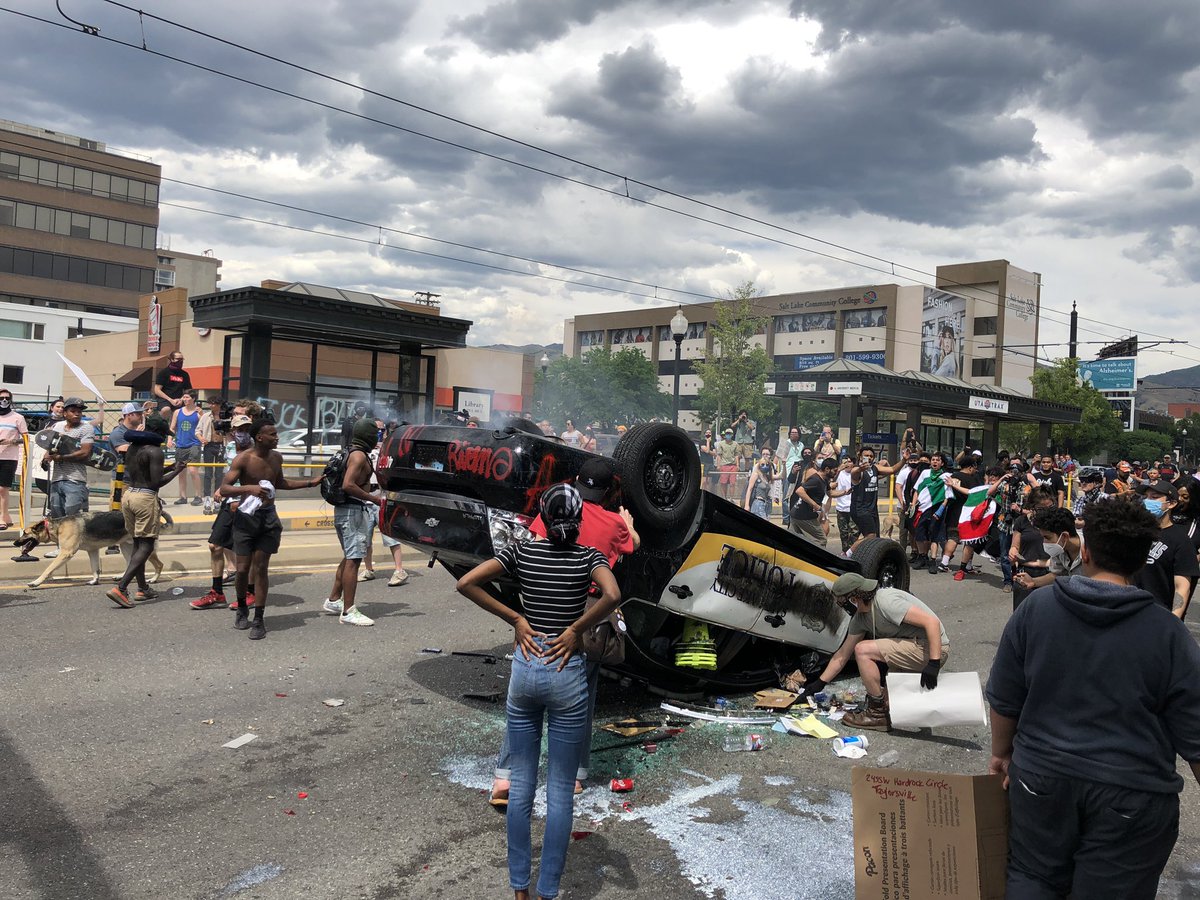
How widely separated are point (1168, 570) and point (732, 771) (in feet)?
11.7

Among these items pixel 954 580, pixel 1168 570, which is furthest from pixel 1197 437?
pixel 1168 570

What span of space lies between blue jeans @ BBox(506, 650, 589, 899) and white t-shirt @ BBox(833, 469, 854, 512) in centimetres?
1021

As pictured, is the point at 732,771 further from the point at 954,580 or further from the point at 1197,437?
the point at 1197,437

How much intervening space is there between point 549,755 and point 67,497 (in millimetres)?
8462

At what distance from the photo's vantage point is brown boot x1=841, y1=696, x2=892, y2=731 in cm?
558

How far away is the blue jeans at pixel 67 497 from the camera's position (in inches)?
374

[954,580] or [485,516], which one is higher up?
[485,516]

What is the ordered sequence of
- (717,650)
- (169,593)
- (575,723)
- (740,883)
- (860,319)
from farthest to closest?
(860,319)
(169,593)
(717,650)
(740,883)
(575,723)

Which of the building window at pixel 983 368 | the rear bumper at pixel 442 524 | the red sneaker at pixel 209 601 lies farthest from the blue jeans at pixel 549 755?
the building window at pixel 983 368

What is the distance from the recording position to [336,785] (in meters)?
4.34

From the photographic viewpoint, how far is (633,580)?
5.00 m

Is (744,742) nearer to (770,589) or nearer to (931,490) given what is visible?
(770,589)

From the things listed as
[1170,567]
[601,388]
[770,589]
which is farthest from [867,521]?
[601,388]

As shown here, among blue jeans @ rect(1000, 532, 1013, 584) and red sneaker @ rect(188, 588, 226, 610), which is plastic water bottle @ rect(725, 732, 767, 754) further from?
blue jeans @ rect(1000, 532, 1013, 584)
